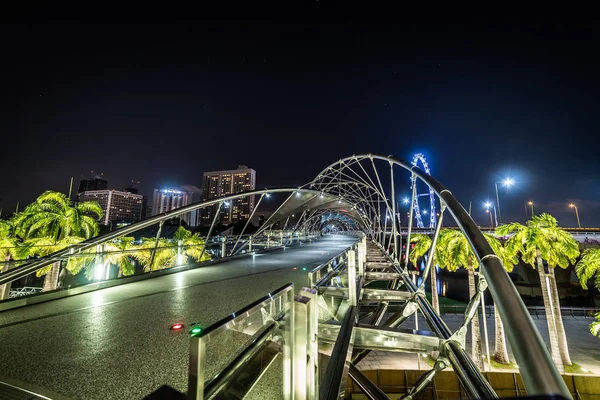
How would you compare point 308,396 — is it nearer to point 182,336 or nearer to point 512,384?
point 182,336

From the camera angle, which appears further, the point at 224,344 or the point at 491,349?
the point at 491,349

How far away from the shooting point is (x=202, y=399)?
1275 mm

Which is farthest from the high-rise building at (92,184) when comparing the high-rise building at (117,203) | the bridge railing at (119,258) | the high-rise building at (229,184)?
the bridge railing at (119,258)

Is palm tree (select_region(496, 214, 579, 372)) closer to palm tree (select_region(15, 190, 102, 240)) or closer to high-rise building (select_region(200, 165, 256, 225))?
palm tree (select_region(15, 190, 102, 240))

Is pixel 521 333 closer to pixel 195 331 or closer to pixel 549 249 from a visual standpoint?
pixel 195 331

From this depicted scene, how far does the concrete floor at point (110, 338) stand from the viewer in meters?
2.77

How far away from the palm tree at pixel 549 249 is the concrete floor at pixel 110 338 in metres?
20.4

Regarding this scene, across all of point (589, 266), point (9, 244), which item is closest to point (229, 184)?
point (9, 244)

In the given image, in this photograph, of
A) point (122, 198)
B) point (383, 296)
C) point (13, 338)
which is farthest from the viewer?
point (122, 198)

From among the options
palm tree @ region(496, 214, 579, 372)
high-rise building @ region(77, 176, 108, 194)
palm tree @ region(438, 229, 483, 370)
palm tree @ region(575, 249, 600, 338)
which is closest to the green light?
palm tree @ region(575, 249, 600, 338)

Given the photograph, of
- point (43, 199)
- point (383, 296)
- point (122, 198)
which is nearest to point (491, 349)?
point (383, 296)

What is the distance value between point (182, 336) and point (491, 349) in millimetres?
35695

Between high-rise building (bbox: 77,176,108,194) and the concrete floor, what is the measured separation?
156243mm

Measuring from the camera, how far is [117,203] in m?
127
